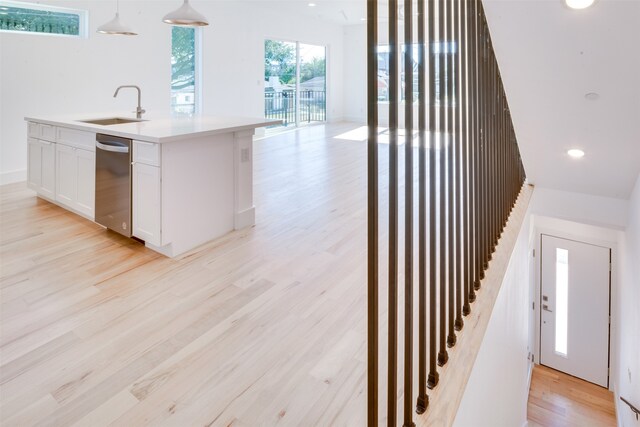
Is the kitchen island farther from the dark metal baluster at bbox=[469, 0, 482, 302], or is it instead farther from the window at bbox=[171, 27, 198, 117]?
the window at bbox=[171, 27, 198, 117]

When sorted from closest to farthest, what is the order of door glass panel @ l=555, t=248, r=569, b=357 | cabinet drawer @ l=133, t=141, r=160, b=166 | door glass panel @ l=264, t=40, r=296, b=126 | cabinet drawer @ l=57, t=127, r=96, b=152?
cabinet drawer @ l=133, t=141, r=160, b=166
cabinet drawer @ l=57, t=127, r=96, b=152
door glass panel @ l=555, t=248, r=569, b=357
door glass panel @ l=264, t=40, r=296, b=126

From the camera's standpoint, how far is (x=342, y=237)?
350 centimetres

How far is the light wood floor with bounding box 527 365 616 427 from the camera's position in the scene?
567 centimetres

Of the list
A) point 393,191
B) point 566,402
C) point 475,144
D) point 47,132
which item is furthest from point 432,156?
point 566,402

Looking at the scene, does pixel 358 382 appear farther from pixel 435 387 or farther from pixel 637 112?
pixel 637 112

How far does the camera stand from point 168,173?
116 inches

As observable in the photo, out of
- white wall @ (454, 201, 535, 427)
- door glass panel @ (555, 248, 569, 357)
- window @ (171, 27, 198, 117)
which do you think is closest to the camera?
white wall @ (454, 201, 535, 427)

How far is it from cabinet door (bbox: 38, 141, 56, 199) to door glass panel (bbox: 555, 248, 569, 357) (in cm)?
672

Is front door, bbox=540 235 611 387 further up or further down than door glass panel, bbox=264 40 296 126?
further down

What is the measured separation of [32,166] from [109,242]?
69.6 inches

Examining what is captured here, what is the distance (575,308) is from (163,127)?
6.42m

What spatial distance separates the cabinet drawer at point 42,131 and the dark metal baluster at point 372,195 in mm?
4021

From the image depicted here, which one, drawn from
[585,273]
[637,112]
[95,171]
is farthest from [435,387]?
[585,273]

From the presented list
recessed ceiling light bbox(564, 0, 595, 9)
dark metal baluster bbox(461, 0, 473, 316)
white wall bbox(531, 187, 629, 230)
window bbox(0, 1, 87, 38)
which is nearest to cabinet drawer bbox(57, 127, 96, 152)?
window bbox(0, 1, 87, 38)
